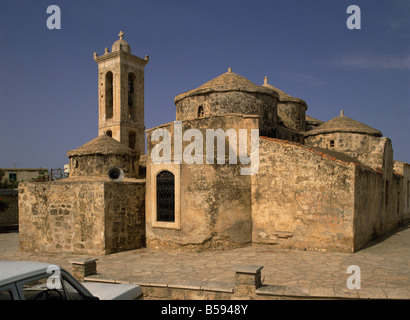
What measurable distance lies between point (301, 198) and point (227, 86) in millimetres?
5142

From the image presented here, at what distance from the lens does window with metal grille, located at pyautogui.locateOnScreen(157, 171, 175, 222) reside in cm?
1023

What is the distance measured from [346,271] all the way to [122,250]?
6375mm

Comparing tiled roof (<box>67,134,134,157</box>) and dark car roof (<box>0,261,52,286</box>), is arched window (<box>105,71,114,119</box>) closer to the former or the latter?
tiled roof (<box>67,134,134,157</box>)

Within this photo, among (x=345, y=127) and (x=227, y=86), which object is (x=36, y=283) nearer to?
(x=227, y=86)

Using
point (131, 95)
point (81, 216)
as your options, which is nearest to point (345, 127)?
point (81, 216)

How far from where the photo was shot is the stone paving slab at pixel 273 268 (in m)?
5.64

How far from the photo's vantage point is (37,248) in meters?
10.6

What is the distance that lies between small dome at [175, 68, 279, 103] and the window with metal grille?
4.14 metres

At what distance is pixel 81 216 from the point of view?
10.1m

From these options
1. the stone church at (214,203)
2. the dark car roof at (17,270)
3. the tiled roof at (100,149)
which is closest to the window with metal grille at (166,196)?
the stone church at (214,203)

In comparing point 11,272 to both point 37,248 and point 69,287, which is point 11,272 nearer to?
point 69,287

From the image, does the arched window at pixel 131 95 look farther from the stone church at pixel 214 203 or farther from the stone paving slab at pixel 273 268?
the stone paving slab at pixel 273 268

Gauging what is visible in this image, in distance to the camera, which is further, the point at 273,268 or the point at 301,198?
the point at 301,198
